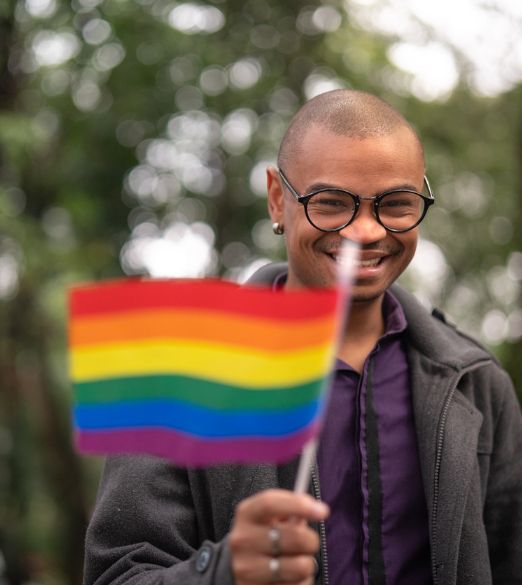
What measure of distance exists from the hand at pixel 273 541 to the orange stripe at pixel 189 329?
0.98ft

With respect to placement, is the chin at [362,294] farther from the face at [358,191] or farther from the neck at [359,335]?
the neck at [359,335]

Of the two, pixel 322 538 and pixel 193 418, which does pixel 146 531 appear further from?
pixel 193 418

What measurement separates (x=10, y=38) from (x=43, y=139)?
1.11m

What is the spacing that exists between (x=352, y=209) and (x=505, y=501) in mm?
1075

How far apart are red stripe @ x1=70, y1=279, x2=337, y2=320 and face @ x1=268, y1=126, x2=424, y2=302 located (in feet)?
2.06

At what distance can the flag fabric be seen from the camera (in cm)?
174

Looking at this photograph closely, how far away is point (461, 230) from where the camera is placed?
45.7 feet

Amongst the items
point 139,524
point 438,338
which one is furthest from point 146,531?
A: point 438,338

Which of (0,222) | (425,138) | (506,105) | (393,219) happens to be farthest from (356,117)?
(506,105)

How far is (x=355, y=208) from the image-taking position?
234 cm

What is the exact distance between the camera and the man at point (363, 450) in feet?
7.65

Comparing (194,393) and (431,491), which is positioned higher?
(194,393)

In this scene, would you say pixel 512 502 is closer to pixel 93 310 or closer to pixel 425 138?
pixel 93 310

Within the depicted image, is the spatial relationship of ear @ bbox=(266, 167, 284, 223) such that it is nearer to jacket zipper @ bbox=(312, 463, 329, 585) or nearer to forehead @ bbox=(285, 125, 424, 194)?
forehead @ bbox=(285, 125, 424, 194)
